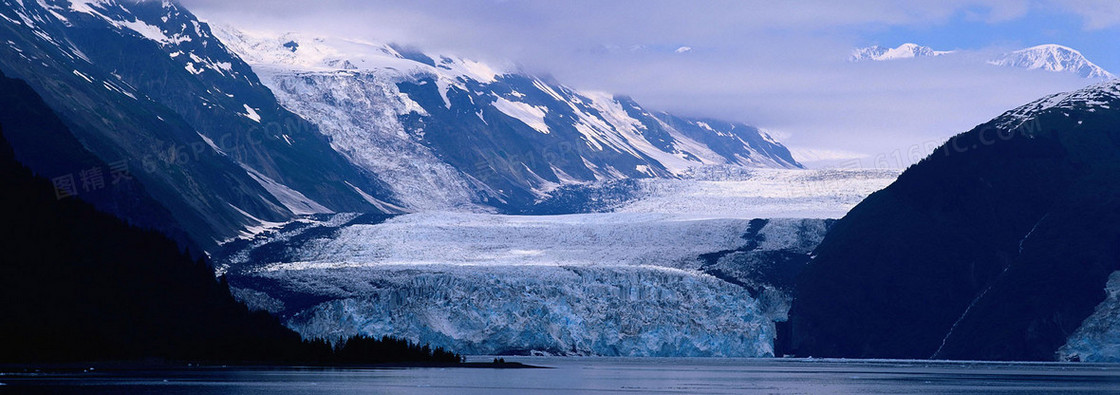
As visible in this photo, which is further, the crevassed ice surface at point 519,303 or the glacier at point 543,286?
the glacier at point 543,286

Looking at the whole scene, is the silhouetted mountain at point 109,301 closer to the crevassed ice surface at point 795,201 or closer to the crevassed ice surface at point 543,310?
the crevassed ice surface at point 543,310

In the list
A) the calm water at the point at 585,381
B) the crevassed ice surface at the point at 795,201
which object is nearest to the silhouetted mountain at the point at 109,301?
the calm water at the point at 585,381

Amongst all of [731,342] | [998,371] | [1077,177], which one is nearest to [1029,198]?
[1077,177]

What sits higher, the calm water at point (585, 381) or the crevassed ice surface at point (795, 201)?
the crevassed ice surface at point (795, 201)

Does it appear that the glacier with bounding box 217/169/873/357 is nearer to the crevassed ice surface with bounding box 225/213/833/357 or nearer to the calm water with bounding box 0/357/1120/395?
the crevassed ice surface with bounding box 225/213/833/357

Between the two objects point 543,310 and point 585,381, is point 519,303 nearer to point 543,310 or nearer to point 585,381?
point 543,310

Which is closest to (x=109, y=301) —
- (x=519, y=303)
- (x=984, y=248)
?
(x=519, y=303)

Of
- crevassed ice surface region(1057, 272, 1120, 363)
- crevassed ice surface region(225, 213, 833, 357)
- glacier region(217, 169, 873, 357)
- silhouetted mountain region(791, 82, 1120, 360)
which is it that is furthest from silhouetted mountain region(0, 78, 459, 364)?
crevassed ice surface region(1057, 272, 1120, 363)
